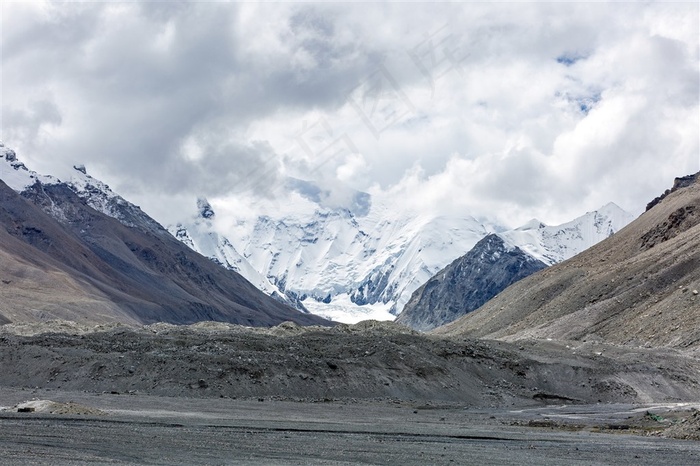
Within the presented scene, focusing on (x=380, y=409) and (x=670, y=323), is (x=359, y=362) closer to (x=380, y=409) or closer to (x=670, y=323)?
(x=380, y=409)

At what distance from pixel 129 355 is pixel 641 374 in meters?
47.5

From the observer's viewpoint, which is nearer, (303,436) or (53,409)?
(303,436)

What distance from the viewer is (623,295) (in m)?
136

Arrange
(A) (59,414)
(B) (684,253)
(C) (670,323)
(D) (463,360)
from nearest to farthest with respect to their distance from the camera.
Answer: (A) (59,414), (D) (463,360), (C) (670,323), (B) (684,253)

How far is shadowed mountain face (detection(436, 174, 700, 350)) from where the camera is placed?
119 m

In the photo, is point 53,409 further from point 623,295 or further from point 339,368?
point 623,295

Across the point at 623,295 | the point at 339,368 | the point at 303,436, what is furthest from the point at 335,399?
the point at 623,295

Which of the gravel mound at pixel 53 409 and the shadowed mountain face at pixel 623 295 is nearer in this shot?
the gravel mound at pixel 53 409

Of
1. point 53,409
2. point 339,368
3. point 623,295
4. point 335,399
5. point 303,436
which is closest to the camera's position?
point 303,436

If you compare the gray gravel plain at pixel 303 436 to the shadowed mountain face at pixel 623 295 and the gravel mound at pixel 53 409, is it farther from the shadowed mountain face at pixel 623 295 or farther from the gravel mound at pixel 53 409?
the shadowed mountain face at pixel 623 295

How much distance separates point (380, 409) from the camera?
67000 millimetres

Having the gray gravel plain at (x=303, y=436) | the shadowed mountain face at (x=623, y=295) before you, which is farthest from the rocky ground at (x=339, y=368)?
the shadowed mountain face at (x=623, y=295)

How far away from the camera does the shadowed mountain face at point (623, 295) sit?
11946cm

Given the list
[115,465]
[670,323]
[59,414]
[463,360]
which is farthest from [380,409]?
[670,323]
